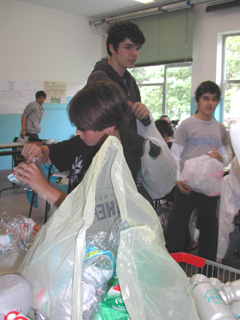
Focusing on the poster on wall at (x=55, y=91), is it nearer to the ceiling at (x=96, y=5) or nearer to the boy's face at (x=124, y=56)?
the ceiling at (x=96, y=5)

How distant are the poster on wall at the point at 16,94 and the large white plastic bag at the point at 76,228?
6.28 meters

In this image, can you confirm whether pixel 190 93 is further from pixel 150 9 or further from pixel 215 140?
pixel 215 140

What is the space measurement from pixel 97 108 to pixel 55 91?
21.5 ft

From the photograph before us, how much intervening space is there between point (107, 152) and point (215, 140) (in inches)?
67.5

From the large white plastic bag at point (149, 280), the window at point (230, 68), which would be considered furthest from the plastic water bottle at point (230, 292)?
the window at point (230, 68)

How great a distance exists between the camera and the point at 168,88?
723cm

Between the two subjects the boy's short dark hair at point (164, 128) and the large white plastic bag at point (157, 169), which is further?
the boy's short dark hair at point (164, 128)

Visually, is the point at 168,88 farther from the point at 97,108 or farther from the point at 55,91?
the point at 97,108

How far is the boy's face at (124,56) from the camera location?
175cm

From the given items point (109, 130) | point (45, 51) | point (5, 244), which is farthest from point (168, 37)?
point (5, 244)

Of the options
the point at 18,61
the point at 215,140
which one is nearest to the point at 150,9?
the point at 18,61

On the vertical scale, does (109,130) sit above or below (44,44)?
below

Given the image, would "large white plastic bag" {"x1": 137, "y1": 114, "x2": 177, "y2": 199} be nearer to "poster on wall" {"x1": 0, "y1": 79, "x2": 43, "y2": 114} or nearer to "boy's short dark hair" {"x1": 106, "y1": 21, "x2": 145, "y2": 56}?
"boy's short dark hair" {"x1": 106, "y1": 21, "x2": 145, "y2": 56}

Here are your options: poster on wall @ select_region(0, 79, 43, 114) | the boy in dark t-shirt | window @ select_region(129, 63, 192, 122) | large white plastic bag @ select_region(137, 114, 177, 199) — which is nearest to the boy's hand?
large white plastic bag @ select_region(137, 114, 177, 199)
